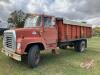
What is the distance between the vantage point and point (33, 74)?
9.02 metres

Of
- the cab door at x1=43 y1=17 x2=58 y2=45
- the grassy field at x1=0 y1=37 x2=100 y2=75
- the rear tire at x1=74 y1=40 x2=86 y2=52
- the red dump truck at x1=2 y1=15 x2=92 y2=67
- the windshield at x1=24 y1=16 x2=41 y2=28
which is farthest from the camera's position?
the rear tire at x1=74 y1=40 x2=86 y2=52

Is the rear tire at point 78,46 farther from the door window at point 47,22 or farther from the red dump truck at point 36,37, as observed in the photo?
the door window at point 47,22

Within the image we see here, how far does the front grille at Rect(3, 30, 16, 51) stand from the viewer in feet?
31.8

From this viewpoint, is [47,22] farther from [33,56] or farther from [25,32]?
[33,56]

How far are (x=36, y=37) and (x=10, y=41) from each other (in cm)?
134

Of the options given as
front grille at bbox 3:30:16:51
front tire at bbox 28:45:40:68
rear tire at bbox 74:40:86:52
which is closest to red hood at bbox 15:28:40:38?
front grille at bbox 3:30:16:51

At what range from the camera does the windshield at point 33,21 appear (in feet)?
35.3

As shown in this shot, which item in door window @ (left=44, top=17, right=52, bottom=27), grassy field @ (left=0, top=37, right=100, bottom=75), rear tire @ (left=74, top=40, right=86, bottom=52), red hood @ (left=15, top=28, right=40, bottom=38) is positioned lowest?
grassy field @ (left=0, top=37, right=100, bottom=75)

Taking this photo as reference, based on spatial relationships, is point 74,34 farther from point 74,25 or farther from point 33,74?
point 33,74

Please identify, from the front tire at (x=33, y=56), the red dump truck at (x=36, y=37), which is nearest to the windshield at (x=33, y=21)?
the red dump truck at (x=36, y=37)

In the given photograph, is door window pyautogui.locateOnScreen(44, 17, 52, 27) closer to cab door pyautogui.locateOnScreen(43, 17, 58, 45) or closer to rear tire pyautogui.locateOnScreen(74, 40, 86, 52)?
cab door pyautogui.locateOnScreen(43, 17, 58, 45)

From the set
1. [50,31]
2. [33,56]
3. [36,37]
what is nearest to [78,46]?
[50,31]

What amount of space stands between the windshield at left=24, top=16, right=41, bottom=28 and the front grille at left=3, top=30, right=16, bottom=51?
4.70ft

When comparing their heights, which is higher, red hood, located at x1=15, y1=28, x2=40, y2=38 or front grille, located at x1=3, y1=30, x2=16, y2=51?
red hood, located at x1=15, y1=28, x2=40, y2=38
